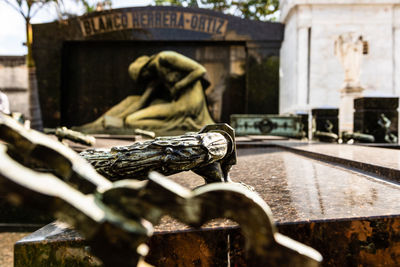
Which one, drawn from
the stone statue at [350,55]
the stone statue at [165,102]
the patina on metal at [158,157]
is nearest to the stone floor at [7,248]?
the patina on metal at [158,157]

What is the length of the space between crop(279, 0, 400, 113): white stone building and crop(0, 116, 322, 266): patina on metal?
9431mm

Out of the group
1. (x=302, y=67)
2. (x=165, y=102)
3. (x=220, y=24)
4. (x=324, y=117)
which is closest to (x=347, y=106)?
(x=302, y=67)

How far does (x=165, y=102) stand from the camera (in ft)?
29.7

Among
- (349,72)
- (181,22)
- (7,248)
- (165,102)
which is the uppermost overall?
(181,22)

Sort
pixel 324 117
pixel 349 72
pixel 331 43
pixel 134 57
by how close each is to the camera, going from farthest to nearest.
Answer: pixel 134 57 < pixel 331 43 < pixel 349 72 < pixel 324 117

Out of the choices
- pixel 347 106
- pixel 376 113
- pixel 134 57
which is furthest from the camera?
pixel 134 57

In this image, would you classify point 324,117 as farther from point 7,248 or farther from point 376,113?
point 7,248

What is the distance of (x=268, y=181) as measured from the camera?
1771 mm

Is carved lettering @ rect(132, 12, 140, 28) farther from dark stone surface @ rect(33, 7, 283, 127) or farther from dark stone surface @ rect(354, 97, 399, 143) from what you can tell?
dark stone surface @ rect(354, 97, 399, 143)

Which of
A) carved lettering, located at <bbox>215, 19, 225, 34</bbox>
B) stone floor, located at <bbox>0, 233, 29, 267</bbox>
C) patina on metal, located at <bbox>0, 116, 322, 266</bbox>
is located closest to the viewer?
patina on metal, located at <bbox>0, 116, 322, 266</bbox>

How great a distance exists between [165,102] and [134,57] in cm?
215

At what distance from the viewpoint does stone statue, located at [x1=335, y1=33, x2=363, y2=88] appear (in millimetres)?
8620

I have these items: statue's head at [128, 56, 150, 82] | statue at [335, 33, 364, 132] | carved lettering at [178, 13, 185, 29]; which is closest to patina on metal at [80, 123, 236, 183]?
statue's head at [128, 56, 150, 82]

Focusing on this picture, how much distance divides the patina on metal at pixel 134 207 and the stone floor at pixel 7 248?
2.12m
